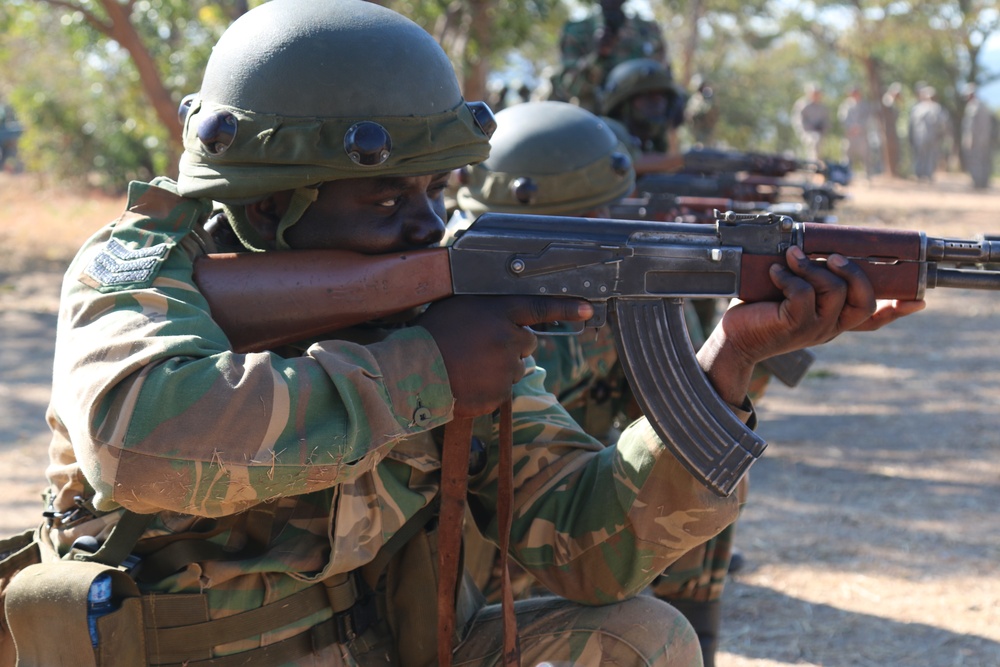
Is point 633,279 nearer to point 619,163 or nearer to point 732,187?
point 619,163

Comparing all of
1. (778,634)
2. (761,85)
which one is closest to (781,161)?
(778,634)

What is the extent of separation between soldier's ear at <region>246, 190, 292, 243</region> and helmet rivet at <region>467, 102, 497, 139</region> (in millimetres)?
440

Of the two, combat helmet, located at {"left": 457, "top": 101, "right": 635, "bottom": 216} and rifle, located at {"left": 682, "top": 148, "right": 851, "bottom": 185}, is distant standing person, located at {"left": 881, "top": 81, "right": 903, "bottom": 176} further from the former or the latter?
combat helmet, located at {"left": 457, "top": 101, "right": 635, "bottom": 216}

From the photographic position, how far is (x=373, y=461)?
198 cm

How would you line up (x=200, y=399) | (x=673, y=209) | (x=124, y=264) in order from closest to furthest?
1. (x=200, y=399)
2. (x=124, y=264)
3. (x=673, y=209)

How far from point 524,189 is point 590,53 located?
571cm

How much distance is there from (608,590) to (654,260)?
687 mm

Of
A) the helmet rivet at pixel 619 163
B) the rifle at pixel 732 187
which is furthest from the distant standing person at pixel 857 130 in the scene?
the helmet rivet at pixel 619 163

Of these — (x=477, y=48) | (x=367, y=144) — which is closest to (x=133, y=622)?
(x=367, y=144)

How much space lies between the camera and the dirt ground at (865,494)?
155 inches

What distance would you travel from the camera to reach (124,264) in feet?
6.59

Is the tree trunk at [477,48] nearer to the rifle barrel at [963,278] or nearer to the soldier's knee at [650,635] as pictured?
the rifle barrel at [963,278]

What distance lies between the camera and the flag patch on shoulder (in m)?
1.98

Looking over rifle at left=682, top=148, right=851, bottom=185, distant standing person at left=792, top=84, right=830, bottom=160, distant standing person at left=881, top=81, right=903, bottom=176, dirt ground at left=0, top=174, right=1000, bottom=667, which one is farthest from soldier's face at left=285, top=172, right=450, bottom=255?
distant standing person at left=881, top=81, right=903, bottom=176
